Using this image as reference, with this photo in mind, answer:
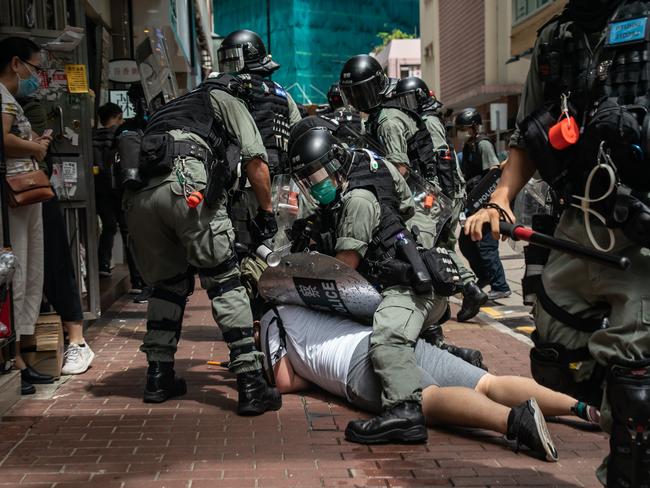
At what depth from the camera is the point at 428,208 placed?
635 centimetres

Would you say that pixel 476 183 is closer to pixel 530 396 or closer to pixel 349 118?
pixel 349 118

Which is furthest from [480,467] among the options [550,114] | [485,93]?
[485,93]

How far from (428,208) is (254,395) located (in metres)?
2.57

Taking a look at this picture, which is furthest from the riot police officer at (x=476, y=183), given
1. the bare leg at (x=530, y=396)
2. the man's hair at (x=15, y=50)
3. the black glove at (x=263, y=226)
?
the man's hair at (x=15, y=50)

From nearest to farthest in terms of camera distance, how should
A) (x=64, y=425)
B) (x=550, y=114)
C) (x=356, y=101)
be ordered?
(x=550, y=114) → (x=64, y=425) → (x=356, y=101)

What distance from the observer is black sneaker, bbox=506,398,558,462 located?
355cm

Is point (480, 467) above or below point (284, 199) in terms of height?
below

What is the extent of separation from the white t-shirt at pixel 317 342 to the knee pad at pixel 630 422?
1.92 m

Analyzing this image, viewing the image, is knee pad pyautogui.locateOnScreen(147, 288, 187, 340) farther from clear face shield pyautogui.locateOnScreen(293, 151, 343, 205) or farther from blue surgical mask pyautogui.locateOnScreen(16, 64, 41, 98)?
blue surgical mask pyautogui.locateOnScreen(16, 64, 41, 98)

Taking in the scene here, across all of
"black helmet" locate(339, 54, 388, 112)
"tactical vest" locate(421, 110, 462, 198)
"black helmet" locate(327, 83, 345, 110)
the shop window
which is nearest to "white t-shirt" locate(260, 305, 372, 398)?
"black helmet" locate(339, 54, 388, 112)

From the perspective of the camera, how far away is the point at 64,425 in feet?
13.7

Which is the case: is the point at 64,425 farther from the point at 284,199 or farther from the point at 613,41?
the point at 613,41

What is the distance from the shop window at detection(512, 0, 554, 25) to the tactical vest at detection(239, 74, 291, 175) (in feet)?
62.7

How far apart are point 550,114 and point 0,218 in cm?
300
